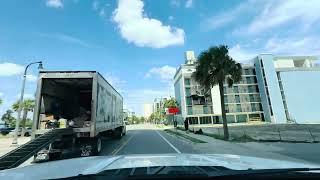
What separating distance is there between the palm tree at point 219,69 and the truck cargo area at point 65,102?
40.3 feet

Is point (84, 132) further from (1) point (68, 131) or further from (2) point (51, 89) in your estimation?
(2) point (51, 89)

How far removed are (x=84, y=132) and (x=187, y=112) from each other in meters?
86.1

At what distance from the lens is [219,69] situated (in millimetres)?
28781

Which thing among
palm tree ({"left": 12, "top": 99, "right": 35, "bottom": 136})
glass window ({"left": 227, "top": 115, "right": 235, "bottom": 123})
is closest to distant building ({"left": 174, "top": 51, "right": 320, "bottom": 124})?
glass window ({"left": 227, "top": 115, "right": 235, "bottom": 123})

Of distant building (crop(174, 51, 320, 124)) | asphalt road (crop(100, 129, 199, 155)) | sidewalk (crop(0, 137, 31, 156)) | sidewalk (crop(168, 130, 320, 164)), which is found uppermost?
distant building (crop(174, 51, 320, 124))

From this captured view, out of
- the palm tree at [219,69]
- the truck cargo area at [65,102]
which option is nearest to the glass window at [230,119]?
the palm tree at [219,69]

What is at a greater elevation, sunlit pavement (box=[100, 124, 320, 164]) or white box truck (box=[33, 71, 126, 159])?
white box truck (box=[33, 71, 126, 159])

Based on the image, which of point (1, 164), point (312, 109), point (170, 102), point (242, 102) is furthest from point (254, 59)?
point (1, 164)

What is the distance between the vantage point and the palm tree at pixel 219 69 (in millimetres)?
28719

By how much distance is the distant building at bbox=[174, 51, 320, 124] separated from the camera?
96.3 metres

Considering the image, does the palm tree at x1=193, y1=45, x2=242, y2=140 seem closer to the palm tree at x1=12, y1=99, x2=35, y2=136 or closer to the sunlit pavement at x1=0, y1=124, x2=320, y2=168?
the sunlit pavement at x1=0, y1=124, x2=320, y2=168

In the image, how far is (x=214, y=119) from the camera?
102188mm

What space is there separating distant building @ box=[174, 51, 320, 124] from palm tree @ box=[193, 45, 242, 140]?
6445 centimetres

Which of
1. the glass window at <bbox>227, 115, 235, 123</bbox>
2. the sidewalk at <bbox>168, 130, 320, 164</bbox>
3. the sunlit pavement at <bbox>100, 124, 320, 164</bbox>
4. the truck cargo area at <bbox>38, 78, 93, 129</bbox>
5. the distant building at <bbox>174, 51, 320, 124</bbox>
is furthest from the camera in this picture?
the glass window at <bbox>227, 115, 235, 123</bbox>
